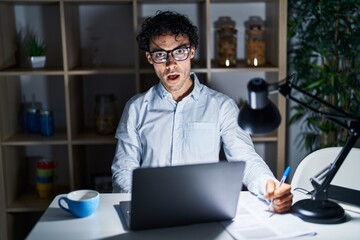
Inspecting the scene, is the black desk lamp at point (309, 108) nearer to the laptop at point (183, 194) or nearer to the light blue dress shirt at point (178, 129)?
the laptop at point (183, 194)

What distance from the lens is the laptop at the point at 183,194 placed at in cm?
148

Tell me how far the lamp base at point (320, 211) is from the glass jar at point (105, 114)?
5.03 ft

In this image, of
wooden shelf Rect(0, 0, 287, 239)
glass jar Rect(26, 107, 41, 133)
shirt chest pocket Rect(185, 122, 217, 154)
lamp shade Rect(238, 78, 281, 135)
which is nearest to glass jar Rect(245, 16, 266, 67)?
wooden shelf Rect(0, 0, 287, 239)

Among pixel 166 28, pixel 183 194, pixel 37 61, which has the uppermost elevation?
pixel 166 28

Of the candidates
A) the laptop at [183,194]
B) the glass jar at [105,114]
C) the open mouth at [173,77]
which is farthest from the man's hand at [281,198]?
the glass jar at [105,114]

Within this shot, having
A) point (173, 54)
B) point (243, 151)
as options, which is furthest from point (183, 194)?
point (173, 54)

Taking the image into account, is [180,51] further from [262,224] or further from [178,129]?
[262,224]

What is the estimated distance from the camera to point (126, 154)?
2355mm

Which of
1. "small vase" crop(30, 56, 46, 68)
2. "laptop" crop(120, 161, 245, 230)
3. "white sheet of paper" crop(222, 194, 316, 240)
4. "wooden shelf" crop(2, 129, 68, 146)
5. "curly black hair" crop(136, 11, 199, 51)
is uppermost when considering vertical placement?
"curly black hair" crop(136, 11, 199, 51)

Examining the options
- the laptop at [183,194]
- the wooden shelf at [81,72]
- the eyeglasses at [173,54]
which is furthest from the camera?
the wooden shelf at [81,72]

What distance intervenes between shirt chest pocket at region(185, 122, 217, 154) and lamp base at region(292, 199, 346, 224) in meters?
0.80

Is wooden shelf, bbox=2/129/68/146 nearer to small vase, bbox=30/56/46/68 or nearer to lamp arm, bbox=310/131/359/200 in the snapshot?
small vase, bbox=30/56/46/68

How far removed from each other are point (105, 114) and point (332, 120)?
1672 mm

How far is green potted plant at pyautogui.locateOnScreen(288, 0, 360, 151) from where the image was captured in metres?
2.87
